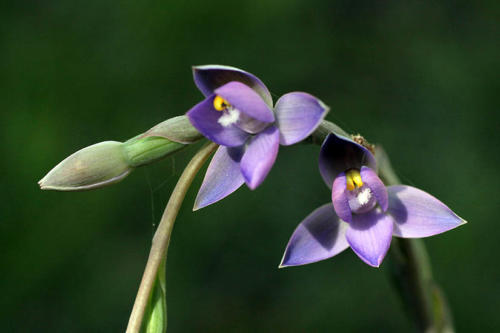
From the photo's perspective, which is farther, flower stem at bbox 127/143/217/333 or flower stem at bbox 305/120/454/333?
flower stem at bbox 305/120/454/333

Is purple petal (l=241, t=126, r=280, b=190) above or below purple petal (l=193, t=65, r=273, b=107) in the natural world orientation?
below

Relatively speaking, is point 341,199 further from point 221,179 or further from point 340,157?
point 221,179

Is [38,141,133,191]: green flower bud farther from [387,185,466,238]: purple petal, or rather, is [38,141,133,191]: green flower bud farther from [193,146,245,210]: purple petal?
[387,185,466,238]: purple petal

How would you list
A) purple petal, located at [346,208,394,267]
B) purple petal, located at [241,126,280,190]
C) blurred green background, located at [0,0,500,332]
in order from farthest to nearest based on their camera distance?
blurred green background, located at [0,0,500,332]
purple petal, located at [346,208,394,267]
purple petal, located at [241,126,280,190]

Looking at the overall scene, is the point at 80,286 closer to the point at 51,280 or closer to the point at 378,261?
the point at 51,280

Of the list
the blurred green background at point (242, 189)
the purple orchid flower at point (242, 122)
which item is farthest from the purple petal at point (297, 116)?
the blurred green background at point (242, 189)

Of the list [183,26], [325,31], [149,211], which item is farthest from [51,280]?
[325,31]

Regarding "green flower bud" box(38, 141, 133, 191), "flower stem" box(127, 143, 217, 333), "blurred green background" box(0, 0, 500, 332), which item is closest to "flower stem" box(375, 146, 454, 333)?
"flower stem" box(127, 143, 217, 333)

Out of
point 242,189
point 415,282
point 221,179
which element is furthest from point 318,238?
point 242,189
